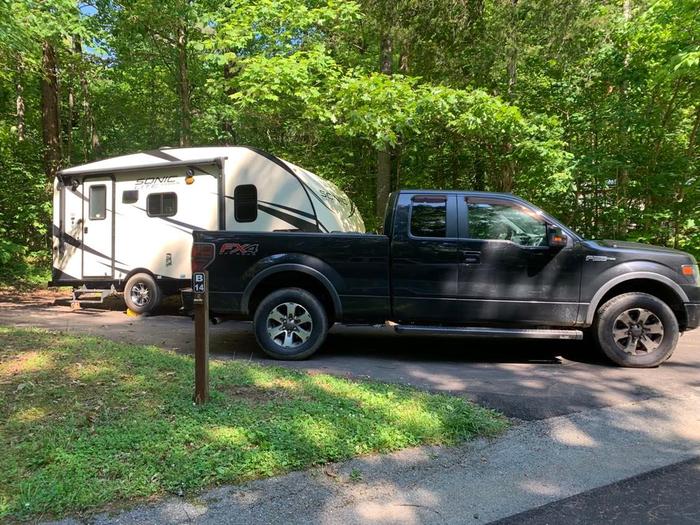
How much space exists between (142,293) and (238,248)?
471cm

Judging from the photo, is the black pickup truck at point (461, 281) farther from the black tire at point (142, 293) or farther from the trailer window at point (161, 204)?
the black tire at point (142, 293)

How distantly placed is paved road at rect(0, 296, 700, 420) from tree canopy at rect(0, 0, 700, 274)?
4.35 meters

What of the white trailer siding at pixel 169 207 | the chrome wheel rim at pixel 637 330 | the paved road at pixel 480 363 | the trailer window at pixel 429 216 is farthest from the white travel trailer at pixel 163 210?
the chrome wheel rim at pixel 637 330

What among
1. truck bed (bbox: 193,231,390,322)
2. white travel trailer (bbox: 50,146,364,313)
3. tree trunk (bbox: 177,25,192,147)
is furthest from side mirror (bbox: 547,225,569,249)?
tree trunk (bbox: 177,25,192,147)

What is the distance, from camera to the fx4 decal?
6570 millimetres

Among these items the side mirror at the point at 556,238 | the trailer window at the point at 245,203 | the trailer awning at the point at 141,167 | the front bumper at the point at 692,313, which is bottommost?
the front bumper at the point at 692,313

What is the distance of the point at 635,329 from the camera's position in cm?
618

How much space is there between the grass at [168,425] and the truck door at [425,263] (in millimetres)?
1561

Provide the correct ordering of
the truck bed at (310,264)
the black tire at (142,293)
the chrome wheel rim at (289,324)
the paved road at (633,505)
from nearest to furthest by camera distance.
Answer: the paved road at (633,505)
the truck bed at (310,264)
the chrome wheel rim at (289,324)
the black tire at (142,293)

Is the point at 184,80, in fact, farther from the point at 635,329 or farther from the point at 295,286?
the point at 635,329

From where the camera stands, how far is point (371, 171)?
607 inches

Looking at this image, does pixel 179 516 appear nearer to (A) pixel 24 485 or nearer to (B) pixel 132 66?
(A) pixel 24 485

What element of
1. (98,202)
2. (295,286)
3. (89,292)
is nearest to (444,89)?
(295,286)

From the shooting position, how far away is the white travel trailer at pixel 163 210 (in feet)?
30.9
